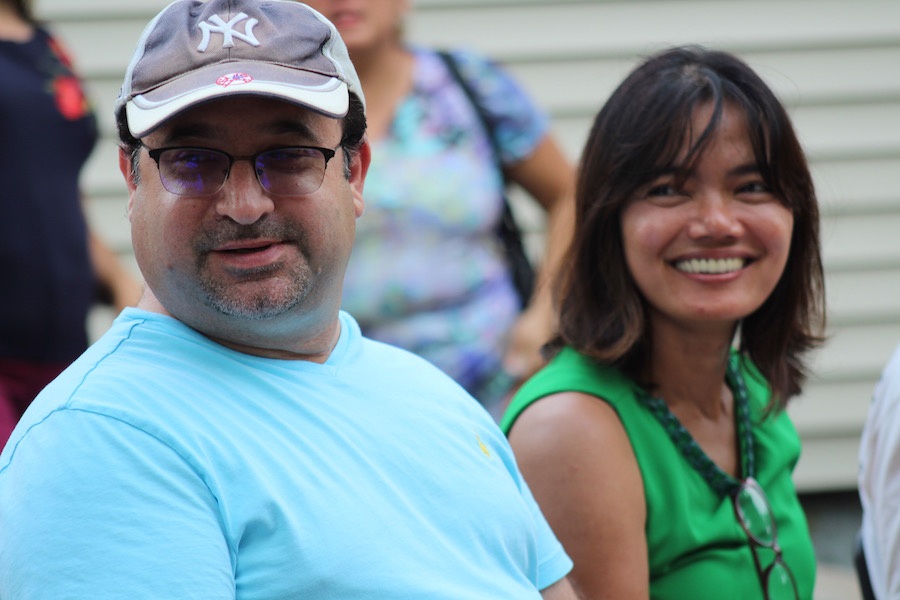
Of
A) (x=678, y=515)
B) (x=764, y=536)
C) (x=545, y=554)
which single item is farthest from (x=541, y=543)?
(x=764, y=536)

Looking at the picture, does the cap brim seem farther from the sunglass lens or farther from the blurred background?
the blurred background

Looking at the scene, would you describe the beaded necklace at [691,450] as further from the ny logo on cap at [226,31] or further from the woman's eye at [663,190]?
the ny logo on cap at [226,31]

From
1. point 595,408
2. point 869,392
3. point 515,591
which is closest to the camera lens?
point 515,591

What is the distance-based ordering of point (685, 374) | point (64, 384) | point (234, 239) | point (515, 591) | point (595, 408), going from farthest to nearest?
point (685, 374) < point (595, 408) < point (515, 591) < point (234, 239) < point (64, 384)

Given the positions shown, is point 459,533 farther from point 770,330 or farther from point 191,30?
point 770,330

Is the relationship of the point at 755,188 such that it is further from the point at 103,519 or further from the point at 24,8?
the point at 24,8

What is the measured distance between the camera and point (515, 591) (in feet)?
6.71

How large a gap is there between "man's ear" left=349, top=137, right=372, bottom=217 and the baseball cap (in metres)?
0.18

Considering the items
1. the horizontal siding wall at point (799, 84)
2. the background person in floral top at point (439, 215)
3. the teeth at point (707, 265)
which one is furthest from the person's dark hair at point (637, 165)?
the horizontal siding wall at point (799, 84)

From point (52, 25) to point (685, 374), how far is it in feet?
10.0

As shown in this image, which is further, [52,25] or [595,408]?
[52,25]

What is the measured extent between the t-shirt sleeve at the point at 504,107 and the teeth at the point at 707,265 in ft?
2.76

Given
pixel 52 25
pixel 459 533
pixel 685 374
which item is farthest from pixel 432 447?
pixel 52 25

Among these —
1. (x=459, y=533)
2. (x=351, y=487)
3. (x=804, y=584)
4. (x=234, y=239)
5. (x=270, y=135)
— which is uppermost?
(x=270, y=135)
